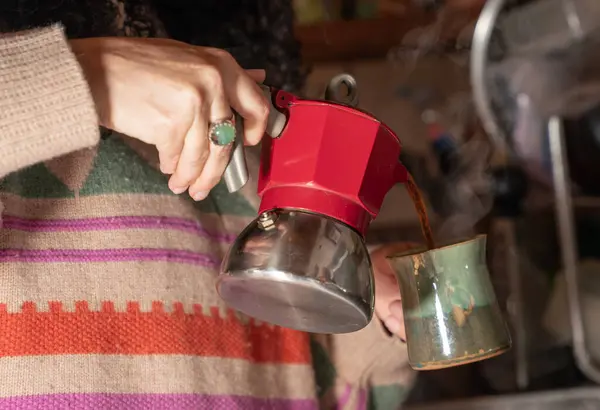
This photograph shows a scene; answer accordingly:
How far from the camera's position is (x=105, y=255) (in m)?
0.59

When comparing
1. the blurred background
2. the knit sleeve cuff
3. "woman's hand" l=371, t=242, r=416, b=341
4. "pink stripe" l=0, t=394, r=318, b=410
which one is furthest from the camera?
the blurred background

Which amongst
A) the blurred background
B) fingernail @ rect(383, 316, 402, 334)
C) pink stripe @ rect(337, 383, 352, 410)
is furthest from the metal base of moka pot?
the blurred background

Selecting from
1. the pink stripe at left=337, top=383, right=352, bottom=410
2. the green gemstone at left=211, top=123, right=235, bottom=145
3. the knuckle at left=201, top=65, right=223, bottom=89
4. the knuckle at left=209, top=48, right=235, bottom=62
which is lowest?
the pink stripe at left=337, top=383, right=352, bottom=410

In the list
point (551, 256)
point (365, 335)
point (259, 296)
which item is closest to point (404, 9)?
point (551, 256)

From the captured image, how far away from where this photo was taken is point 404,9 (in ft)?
4.47

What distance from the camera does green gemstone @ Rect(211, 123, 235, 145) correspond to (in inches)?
17.8

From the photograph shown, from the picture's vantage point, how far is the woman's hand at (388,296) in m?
0.72

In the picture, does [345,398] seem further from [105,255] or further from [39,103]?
[39,103]

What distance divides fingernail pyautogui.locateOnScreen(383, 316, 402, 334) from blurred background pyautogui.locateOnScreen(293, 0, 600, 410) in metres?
0.67

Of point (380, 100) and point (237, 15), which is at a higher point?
point (237, 15)

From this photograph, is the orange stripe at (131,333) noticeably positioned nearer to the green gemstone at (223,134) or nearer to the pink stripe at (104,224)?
the pink stripe at (104,224)

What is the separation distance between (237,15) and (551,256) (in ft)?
3.19

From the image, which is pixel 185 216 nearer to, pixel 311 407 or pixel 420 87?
pixel 311 407

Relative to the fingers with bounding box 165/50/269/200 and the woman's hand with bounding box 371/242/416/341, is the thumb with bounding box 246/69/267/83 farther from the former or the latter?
the woman's hand with bounding box 371/242/416/341
